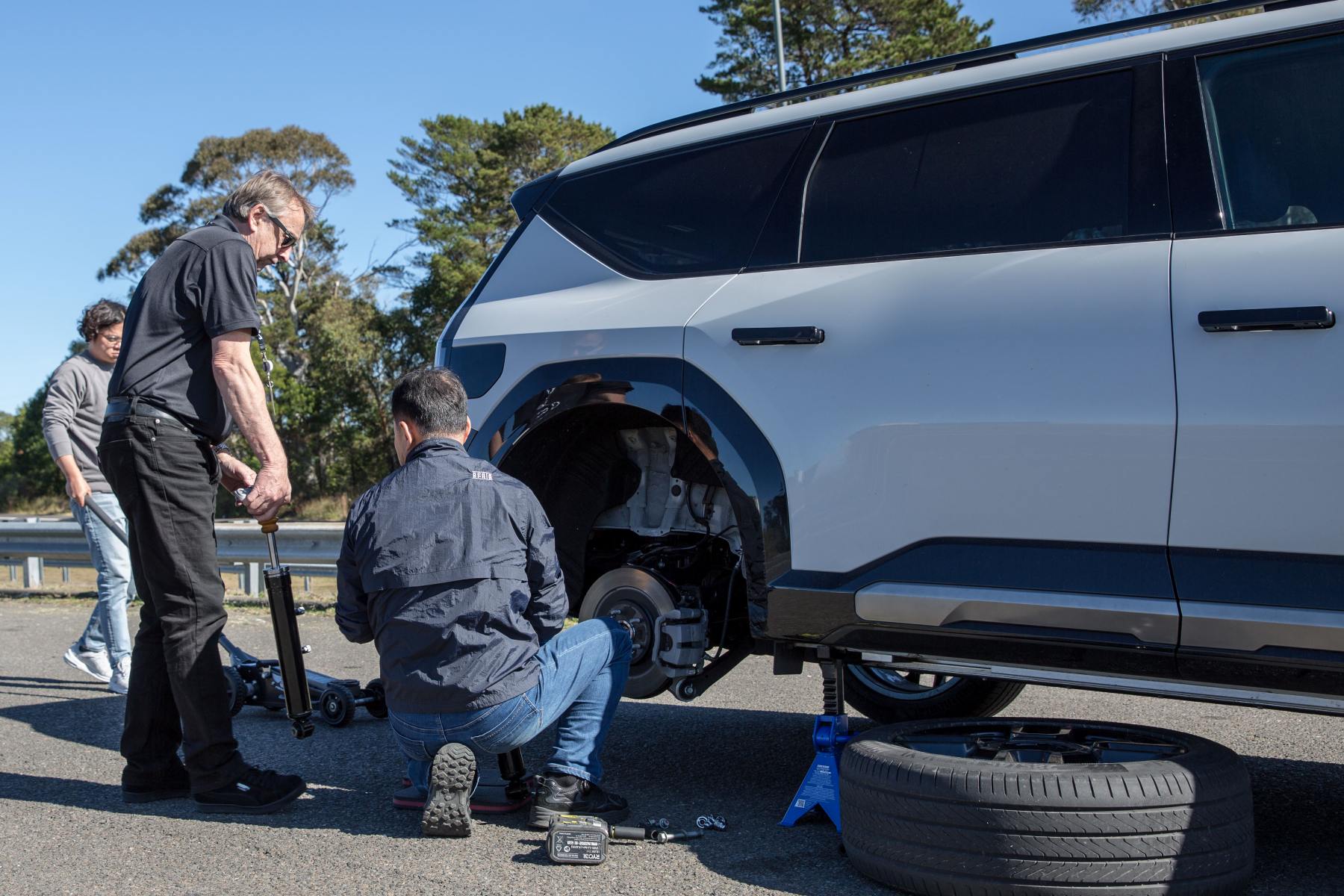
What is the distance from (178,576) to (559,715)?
1.32 metres

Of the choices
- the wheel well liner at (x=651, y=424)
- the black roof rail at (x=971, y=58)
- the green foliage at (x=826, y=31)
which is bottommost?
the wheel well liner at (x=651, y=424)

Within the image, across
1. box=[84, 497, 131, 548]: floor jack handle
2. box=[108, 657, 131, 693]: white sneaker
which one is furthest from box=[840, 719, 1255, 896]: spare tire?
box=[84, 497, 131, 548]: floor jack handle

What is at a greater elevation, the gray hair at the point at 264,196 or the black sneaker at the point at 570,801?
the gray hair at the point at 264,196

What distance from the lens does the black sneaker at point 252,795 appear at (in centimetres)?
367

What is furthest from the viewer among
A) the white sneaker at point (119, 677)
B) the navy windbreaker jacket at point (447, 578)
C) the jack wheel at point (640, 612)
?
the white sneaker at point (119, 677)

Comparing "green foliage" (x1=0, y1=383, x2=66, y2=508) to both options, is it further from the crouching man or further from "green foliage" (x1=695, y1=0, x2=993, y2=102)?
the crouching man

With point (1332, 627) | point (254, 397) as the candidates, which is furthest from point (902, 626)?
point (254, 397)

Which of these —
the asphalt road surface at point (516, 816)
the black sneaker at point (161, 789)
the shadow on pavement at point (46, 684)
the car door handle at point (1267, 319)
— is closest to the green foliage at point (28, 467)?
the shadow on pavement at point (46, 684)

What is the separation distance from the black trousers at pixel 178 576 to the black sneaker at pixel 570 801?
101cm

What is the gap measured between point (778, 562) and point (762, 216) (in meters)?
1.05

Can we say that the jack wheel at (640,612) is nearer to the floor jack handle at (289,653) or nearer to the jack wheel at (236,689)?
the floor jack handle at (289,653)

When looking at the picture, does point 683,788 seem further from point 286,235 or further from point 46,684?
point 46,684

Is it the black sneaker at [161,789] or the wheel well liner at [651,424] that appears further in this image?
the black sneaker at [161,789]

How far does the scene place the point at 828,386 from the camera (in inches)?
124
